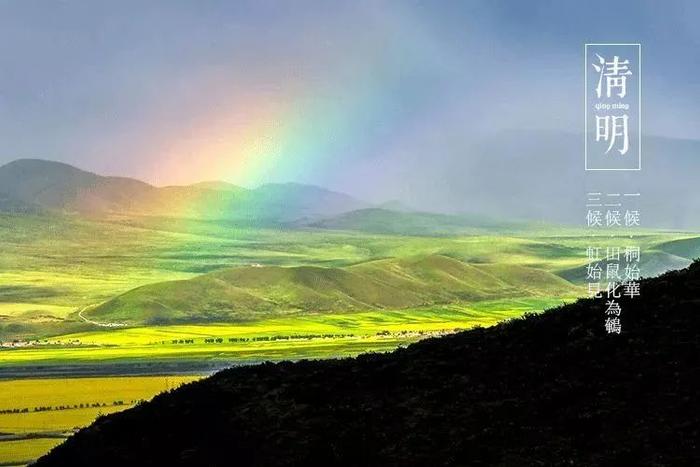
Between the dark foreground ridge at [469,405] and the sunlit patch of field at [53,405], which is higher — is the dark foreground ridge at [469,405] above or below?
above

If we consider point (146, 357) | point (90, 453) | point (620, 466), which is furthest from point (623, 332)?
point (146, 357)

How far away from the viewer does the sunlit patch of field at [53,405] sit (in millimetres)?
56875

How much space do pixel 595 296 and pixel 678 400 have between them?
869cm

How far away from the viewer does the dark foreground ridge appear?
21.9 metres

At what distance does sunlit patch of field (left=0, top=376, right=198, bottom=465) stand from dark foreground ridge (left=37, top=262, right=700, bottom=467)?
16611 millimetres

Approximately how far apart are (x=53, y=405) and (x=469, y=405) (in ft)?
209

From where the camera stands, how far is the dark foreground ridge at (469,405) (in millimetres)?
21891

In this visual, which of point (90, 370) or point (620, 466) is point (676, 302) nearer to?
point (620, 466)

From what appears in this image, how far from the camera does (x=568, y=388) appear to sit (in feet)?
80.6

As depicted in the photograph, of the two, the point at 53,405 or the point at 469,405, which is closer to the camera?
the point at 469,405

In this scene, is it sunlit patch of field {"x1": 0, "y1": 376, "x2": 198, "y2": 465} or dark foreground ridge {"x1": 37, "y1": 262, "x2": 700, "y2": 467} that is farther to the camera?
sunlit patch of field {"x1": 0, "y1": 376, "x2": 198, "y2": 465}

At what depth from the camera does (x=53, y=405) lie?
81.7m

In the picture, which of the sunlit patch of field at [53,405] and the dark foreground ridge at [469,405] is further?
the sunlit patch of field at [53,405]

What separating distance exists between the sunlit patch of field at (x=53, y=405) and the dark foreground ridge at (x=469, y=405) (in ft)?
54.5
